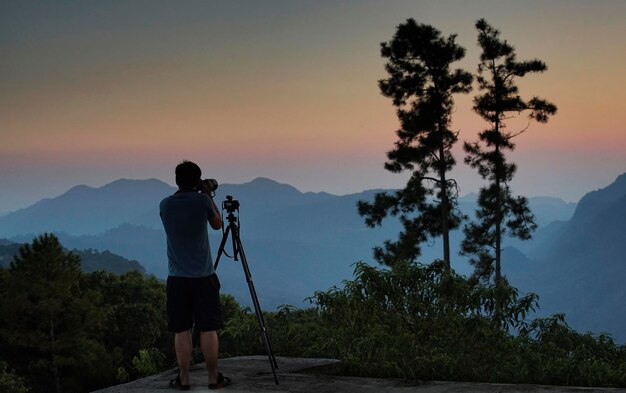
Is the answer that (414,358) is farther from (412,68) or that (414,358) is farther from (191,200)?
(412,68)

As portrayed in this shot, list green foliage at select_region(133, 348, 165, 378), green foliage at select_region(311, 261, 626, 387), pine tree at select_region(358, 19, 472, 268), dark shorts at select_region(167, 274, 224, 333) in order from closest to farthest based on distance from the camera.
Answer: dark shorts at select_region(167, 274, 224, 333), green foliage at select_region(311, 261, 626, 387), green foliage at select_region(133, 348, 165, 378), pine tree at select_region(358, 19, 472, 268)

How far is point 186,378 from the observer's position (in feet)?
20.1

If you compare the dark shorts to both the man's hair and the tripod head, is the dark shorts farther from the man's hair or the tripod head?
the man's hair

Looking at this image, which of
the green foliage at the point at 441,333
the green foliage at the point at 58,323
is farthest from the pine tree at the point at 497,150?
the green foliage at the point at 441,333

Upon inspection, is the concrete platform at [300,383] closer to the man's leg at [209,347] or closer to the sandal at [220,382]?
the sandal at [220,382]

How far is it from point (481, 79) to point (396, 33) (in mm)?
6175

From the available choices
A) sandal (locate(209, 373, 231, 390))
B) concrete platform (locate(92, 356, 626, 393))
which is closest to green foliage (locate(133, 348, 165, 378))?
concrete platform (locate(92, 356, 626, 393))

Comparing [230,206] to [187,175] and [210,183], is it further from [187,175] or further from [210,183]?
[187,175]

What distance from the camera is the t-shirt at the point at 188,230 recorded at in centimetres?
579

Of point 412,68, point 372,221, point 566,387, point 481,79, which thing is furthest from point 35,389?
point 566,387

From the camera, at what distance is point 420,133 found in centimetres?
4391

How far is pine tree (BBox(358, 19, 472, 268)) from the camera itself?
141 ft

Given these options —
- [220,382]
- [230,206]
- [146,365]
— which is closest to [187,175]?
[230,206]

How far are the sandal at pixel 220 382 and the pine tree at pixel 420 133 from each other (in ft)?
119
